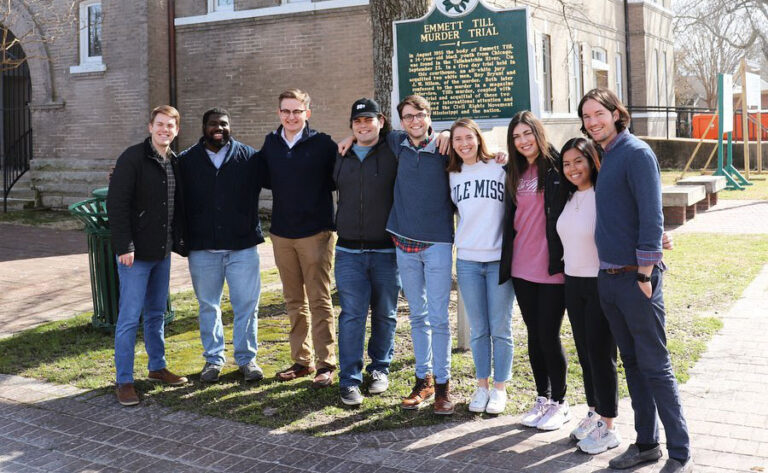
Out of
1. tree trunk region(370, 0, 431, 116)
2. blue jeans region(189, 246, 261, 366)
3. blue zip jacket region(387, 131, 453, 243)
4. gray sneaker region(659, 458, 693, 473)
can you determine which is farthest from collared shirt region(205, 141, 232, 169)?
gray sneaker region(659, 458, 693, 473)

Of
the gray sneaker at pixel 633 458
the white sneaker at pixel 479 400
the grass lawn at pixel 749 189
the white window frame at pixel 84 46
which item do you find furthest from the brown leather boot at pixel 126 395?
the grass lawn at pixel 749 189

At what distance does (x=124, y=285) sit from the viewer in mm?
5613

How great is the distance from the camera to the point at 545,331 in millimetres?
4695

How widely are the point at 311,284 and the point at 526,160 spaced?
1.85 m

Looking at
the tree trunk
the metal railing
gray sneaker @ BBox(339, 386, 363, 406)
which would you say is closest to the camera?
gray sneaker @ BBox(339, 386, 363, 406)

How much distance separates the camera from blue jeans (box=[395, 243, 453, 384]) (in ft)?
16.6

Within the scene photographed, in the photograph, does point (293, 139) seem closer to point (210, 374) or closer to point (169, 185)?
point (169, 185)

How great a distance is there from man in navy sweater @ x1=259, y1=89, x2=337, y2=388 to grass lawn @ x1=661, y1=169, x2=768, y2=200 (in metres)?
14.5

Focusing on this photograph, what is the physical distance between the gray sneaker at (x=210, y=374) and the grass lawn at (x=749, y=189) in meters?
14.9

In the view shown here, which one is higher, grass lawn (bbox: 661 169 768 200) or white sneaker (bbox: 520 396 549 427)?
grass lawn (bbox: 661 169 768 200)

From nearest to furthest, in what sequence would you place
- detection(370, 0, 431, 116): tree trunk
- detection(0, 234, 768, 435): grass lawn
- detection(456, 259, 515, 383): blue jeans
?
detection(456, 259, 515, 383): blue jeans, detection(0, 234, 768, 435): grass lawn, detection(370, 0, 431, 116): tree trunk

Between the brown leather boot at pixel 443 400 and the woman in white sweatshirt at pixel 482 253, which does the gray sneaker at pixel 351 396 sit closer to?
the brown leather boot at pixel 443 400

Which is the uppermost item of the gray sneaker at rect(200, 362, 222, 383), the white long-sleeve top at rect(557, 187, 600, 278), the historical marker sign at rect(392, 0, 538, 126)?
the historical marker sign at rect(392, 0, 538, 126)

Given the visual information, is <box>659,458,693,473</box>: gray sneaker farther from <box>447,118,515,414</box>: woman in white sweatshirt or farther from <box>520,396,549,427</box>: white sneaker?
<box>447,118,515,414</box>: woman in white sweatshirt
